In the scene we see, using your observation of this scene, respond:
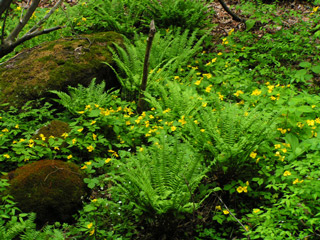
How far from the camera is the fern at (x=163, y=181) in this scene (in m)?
2.63

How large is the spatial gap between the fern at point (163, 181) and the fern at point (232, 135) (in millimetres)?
293

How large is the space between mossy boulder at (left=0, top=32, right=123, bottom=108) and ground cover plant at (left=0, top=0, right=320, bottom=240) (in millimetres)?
240

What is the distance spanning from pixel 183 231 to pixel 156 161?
2.32 feet

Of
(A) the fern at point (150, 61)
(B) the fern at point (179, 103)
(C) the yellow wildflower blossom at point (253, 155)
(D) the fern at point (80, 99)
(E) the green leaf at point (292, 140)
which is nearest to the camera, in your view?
(C) the yellow wildflower blossom at point (253, 155)

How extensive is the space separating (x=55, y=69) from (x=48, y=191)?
2.32m

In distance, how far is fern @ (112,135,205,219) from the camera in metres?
2.63

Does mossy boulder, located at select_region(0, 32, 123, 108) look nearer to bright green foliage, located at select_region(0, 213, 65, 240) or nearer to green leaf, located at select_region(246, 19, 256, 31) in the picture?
bright green foliage, located at select_region(0, 213, 65, 240)

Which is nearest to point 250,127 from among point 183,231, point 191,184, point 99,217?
point 191,184

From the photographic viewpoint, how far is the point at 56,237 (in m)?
2.43

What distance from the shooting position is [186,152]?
10.2ft

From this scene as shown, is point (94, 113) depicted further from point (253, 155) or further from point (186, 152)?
point (253, 155)

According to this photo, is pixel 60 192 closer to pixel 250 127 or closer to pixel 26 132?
pixel 26 132

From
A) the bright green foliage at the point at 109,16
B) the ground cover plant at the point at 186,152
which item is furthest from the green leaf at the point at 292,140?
the bright green foliage at the point at 109,16

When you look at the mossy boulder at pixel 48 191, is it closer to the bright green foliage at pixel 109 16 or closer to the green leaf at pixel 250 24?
the bright green foliage at pixel 109 16
